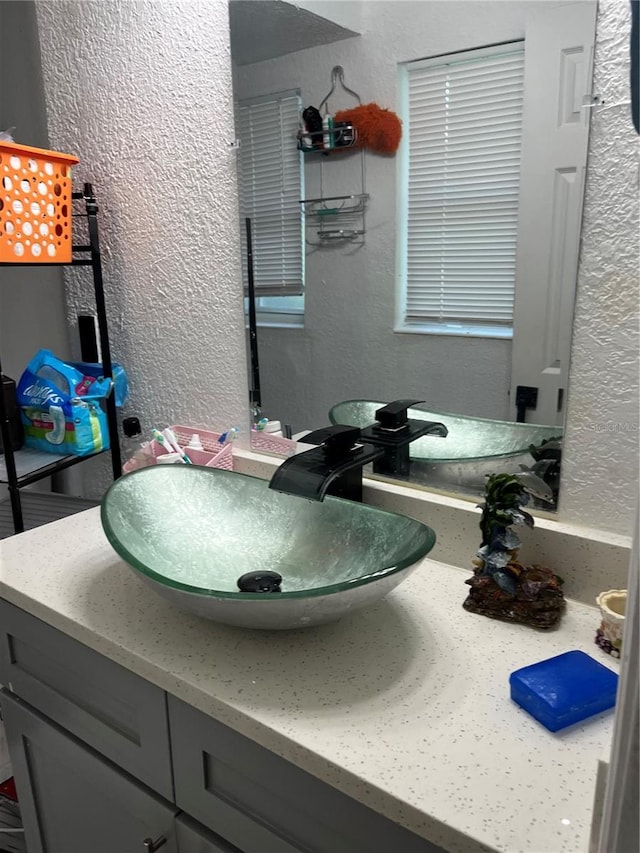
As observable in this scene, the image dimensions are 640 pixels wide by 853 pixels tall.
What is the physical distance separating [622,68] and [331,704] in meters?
0.85

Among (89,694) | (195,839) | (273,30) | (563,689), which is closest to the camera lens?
(563,689)

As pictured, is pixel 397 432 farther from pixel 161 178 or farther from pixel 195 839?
pixel 161 178

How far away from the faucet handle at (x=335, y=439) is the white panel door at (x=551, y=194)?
28cm

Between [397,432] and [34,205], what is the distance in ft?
2.77

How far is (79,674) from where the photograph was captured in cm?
97

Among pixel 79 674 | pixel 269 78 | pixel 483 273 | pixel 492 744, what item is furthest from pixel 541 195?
pixel 79 674

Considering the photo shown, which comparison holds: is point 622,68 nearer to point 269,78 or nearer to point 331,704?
point 269,78

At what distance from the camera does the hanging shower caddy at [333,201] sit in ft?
3.64

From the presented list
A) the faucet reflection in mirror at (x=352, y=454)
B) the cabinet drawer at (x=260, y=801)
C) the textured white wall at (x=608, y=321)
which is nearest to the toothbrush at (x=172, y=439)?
the faucet reflection in mirror at (x=352, y=454)

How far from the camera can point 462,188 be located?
3.33ft

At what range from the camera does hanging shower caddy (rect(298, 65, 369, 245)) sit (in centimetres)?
111

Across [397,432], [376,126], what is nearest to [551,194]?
A: [376,126]

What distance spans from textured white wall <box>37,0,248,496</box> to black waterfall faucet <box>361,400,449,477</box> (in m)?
0.36

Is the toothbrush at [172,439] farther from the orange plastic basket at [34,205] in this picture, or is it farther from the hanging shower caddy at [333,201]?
the hanging shower caddy at [333,201]
